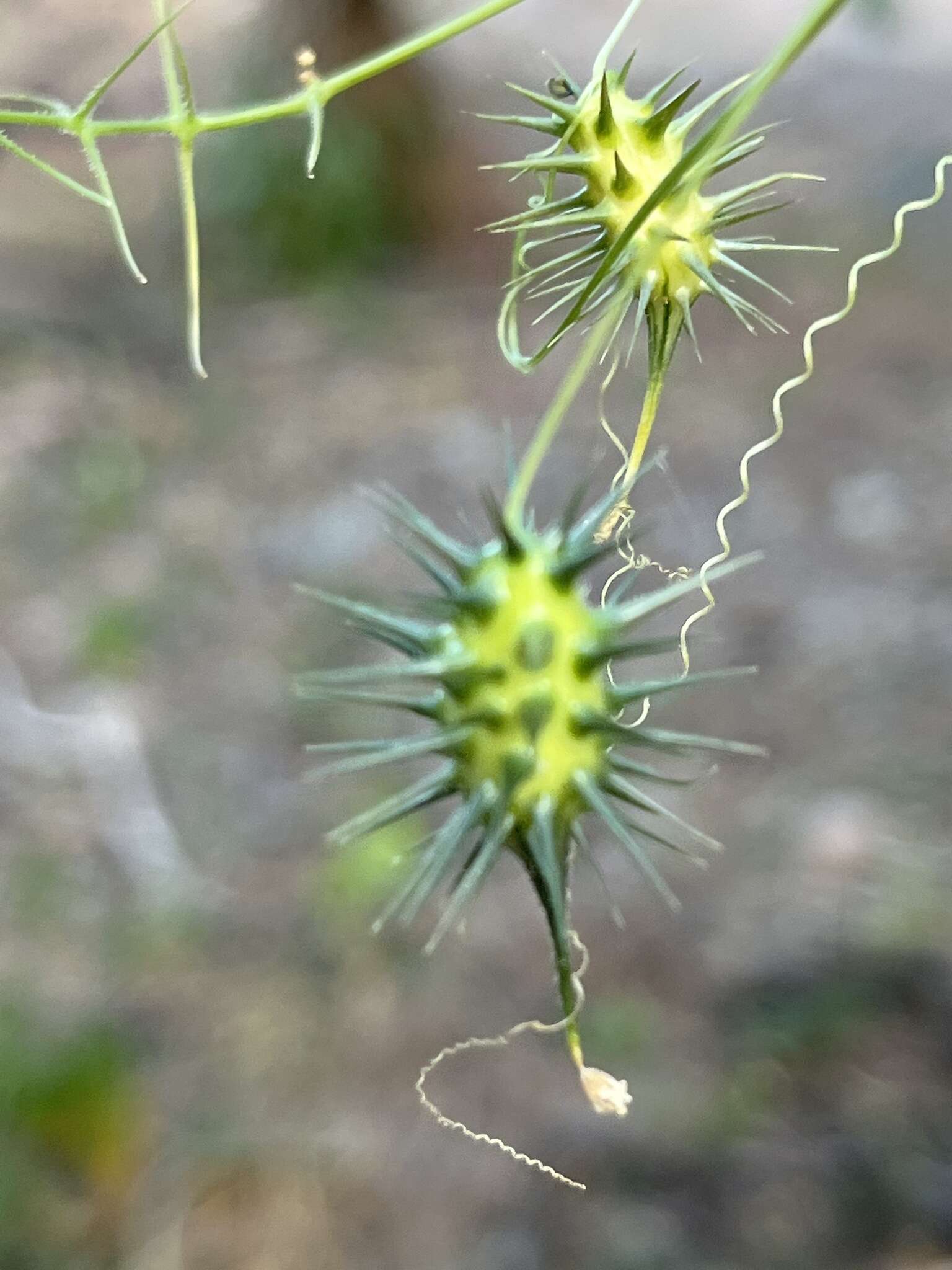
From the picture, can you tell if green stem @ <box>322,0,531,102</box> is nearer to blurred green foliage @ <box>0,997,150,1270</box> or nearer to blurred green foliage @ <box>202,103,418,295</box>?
blurred green foliage @ <box>0,997,150,1270</box>

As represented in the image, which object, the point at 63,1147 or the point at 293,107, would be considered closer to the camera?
the point at 293,107

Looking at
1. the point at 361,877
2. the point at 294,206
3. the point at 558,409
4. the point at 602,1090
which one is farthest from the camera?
the point at 294,206

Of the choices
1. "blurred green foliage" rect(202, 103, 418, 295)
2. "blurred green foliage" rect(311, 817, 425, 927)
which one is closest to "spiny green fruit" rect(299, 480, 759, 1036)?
"blurred green foliage" rect(311, 817, 425, 927)

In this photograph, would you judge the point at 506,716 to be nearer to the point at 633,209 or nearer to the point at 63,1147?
the point at 633,209

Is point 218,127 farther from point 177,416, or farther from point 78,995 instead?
point 177,416

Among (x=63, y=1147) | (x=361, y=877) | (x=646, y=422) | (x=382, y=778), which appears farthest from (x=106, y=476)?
(x=646, y=422)

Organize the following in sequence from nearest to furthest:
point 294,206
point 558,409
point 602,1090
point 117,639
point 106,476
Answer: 1. point 558,409
2. point 602,1090
3. point 117,639
4. point 106,476
5. point 294,206

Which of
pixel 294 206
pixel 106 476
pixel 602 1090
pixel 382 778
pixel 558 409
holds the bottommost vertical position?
pixel 602 1090
